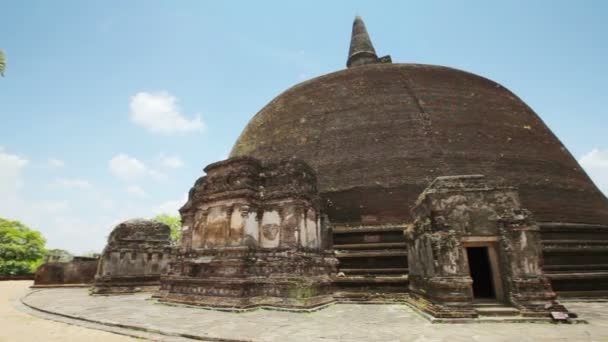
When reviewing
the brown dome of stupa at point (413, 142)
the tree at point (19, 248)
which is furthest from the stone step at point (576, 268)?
the tree at point (19, 248)

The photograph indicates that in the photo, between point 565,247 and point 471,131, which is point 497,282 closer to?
point 565,247

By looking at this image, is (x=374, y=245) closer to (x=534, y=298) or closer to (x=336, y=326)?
(x=534, y=298)

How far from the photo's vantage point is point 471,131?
12773mm

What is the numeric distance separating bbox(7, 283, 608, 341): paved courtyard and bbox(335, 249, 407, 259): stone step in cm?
228

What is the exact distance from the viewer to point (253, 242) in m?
8.70

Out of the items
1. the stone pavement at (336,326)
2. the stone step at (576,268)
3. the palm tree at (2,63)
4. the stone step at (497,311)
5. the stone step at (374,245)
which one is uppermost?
the palm tree at (2,63)

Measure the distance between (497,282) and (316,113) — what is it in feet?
34.1

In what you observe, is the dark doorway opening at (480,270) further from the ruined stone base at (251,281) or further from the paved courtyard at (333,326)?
the ruined stone base at (251,281)

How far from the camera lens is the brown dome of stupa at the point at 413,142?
37.7ft

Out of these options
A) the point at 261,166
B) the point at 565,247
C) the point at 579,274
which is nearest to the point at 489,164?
the point at 565,247

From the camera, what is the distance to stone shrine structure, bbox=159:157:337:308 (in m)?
8.00

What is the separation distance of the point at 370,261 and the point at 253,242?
154 inches

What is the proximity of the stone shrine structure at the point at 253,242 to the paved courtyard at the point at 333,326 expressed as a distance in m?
0.69

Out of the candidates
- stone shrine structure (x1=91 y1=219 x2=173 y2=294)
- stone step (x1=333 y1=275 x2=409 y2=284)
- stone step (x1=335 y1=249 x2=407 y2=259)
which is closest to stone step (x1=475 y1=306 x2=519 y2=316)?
stone step (x1=333 y1=275 x2=409 y2=284)
